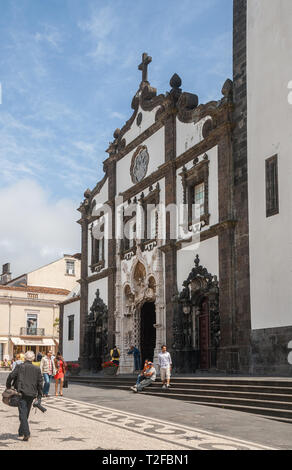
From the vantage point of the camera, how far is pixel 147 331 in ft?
97.3

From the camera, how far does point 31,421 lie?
1330 centimetres

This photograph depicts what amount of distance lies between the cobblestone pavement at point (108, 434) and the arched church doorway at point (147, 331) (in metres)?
14.4

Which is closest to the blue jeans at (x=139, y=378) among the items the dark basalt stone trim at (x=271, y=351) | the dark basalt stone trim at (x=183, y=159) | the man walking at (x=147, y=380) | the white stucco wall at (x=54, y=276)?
the man walking at (x=147, y=380)

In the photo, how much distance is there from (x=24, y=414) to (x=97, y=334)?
76.8ft

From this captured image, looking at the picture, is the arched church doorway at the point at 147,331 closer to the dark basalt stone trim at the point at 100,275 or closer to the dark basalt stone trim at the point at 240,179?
the dark basalt stone trim at the point at 100,275

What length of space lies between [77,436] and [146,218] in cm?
1911

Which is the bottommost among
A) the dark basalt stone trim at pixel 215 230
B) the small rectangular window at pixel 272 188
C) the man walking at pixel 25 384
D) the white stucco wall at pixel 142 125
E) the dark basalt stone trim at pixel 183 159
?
the man walking at pixel 25 384

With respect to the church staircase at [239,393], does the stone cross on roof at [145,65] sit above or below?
above

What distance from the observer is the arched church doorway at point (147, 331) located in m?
29.3

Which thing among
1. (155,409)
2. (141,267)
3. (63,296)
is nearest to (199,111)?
(141,267)

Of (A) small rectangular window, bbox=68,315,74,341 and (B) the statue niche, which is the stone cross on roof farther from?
(A) small rectangular window, bbox=68,315,74,341

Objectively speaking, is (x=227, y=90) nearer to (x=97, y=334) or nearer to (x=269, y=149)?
(x=269, y=149)

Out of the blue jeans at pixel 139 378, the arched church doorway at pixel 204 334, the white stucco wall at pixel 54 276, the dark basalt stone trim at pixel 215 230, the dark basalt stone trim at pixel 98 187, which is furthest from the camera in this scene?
the white stucco wall at pixel 54 276

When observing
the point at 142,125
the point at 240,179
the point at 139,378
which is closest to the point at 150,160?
the point at 142,125
